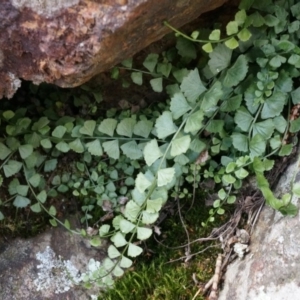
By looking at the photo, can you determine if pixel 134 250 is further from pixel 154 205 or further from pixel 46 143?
pixel 46 143

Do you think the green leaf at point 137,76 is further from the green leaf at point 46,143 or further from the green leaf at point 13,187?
the green leaf at point 13,187

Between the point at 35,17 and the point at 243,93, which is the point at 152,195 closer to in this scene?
the point at 243,93

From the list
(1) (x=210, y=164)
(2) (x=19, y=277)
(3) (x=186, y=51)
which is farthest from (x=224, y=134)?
(2) (x=19, y=277)

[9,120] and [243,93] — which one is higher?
[9,120]

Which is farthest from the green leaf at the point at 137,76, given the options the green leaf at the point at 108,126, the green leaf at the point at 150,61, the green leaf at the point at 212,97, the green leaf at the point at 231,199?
the green leaf at the point at 231,199

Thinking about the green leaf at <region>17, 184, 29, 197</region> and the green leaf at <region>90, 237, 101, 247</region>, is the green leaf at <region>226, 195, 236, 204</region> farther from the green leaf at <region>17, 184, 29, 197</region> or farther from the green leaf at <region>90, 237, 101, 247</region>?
the green leaf at <region>17, 184, 29, 197</region>

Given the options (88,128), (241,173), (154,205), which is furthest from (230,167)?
(88,128)
